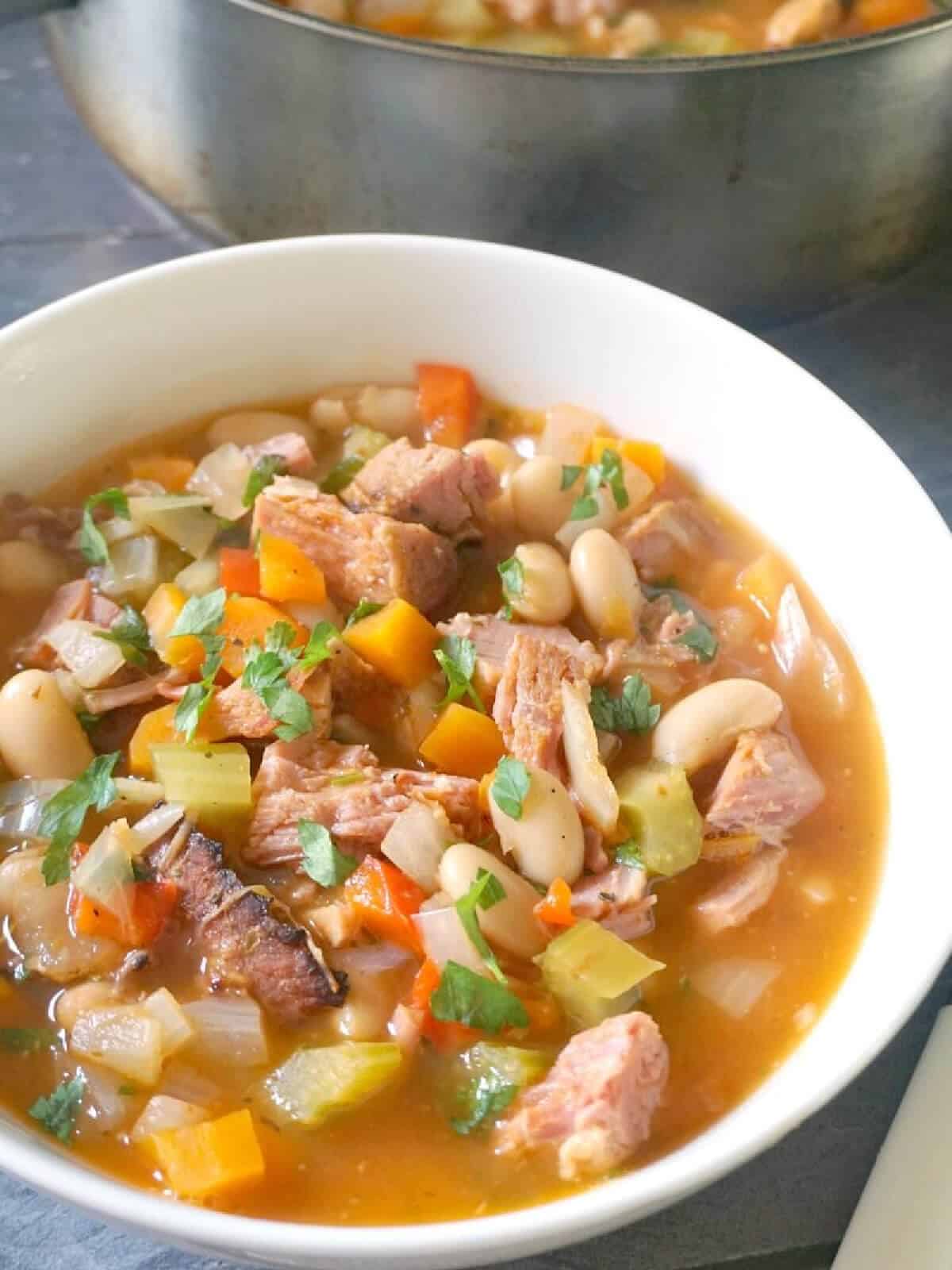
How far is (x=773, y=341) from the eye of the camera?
2.87 metres

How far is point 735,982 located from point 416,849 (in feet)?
1.42

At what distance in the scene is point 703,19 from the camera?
10.1ft

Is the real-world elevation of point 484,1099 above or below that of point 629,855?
below

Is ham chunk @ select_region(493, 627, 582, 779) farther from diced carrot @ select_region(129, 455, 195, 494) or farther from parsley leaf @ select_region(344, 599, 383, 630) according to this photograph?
diced carrot @ select_region(129, 455, 195, 494)

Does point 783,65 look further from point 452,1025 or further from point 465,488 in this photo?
point 452,1025

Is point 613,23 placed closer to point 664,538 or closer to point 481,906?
point 664,538

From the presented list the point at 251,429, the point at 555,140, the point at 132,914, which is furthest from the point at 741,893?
the point at 555,140

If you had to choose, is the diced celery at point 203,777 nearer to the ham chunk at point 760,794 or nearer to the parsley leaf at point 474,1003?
the parsley leaf at point 474,1003

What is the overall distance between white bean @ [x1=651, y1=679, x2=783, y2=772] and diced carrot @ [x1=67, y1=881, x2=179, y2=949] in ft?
2.23

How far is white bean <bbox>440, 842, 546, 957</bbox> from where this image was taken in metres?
1.73

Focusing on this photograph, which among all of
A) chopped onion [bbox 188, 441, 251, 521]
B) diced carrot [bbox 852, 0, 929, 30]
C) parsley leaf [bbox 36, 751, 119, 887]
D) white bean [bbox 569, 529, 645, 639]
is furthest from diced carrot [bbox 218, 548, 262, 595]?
diced carrot [bbox 852, 0, 929, 30]

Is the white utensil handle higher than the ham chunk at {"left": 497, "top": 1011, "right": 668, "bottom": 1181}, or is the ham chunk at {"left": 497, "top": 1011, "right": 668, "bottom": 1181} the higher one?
the ham chunk at {"left": 497, "top": 1011, "right": 668, "bottom": 1181}

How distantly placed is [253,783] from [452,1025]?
16.6 inches

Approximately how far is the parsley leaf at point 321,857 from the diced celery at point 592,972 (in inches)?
10.9
